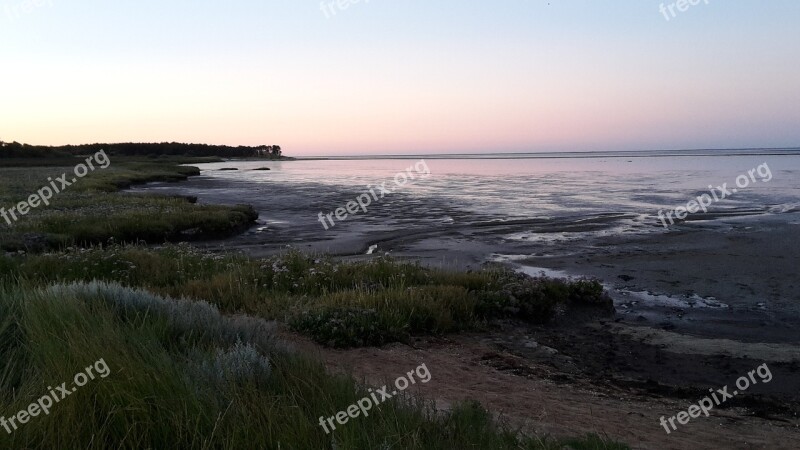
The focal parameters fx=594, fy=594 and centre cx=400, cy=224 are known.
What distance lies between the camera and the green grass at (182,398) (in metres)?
3.58

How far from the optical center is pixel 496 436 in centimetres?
414

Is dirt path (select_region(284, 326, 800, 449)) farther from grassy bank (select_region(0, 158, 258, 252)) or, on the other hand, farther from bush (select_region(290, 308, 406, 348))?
grassy bank (select_region(0, 158, 258, 252))

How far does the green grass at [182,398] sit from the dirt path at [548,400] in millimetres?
861

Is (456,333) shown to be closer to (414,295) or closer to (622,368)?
(414,295)

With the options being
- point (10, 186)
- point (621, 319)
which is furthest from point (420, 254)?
point (10, 186)

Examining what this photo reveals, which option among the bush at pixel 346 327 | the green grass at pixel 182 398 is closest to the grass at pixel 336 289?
the bush at pixel 346 327

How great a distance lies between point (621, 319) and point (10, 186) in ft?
142

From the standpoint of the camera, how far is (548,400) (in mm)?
6664

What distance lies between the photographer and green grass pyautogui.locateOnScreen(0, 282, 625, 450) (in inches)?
141

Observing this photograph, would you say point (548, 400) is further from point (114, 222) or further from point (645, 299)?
point (114, 222)

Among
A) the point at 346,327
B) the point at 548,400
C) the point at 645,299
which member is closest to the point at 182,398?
the point at 548,400

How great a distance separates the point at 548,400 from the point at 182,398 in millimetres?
4286

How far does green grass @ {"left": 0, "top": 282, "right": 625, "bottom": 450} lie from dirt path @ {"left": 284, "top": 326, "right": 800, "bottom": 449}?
861 mm

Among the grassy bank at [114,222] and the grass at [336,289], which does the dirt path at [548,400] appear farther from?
the grassy bank at [114,222]
